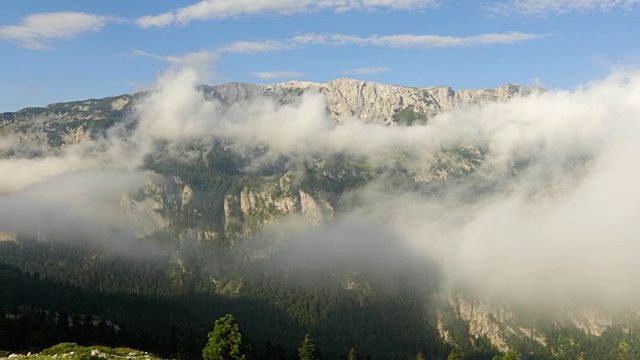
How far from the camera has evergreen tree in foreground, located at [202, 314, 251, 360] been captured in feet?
288

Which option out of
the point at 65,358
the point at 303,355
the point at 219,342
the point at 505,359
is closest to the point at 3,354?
the point at 65,358

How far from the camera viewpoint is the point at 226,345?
289 ft

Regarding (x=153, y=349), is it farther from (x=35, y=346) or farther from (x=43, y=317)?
(x=43, y=317)

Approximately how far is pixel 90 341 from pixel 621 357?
6999 inches

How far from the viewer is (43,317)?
172375mm

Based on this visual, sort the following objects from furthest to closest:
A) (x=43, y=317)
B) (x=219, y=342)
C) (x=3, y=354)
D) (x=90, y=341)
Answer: (x=43, y=317) → (x=90, y=341) → (x=3, y=354) → (x=219, y=342)

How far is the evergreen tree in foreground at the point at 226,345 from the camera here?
8769 centimetres

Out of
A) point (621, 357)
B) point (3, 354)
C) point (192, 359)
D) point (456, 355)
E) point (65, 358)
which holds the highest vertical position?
point (65, 358)

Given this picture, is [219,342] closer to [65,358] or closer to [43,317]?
[65,358]

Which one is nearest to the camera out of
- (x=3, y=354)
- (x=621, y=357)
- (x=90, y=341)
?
(x=3, y=354)

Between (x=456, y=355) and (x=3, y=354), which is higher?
Result: (x=3, y=354)

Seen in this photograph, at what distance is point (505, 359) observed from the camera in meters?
135

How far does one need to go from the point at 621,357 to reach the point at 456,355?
7732 cm

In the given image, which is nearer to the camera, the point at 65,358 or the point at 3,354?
the point at 65,358
